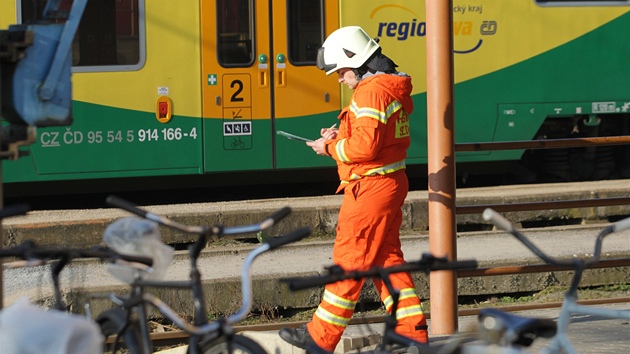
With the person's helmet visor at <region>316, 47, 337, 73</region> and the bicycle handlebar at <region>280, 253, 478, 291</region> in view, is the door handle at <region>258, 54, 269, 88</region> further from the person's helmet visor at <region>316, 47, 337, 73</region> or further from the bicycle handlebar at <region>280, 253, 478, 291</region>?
the bicycle handlebar at <region>280, 253, 478, 291</region>

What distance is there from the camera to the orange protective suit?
505cm

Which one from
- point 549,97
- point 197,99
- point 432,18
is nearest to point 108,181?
point 197,99

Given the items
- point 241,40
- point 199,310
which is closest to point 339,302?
point 199,310

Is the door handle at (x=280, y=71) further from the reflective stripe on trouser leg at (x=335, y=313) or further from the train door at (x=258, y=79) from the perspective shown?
the reflective stripe on trouser leg at (x=335, y=313)

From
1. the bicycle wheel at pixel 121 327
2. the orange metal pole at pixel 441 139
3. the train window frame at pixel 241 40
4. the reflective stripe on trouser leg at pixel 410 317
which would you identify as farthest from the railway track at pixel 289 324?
the train window frame at pixel 241 40

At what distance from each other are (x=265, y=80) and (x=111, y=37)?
1506 millimetres

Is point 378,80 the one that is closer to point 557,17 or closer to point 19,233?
point 19,233

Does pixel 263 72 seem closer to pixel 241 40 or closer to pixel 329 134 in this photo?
pixel 241 40

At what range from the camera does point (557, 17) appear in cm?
1078

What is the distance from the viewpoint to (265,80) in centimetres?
998

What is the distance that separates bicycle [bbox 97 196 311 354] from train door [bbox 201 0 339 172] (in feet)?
21.3

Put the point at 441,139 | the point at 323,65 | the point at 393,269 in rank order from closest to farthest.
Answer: the point at 393,269 → the point at 323,65 → the point at 441,139

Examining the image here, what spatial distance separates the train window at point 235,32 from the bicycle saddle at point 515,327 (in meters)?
7.49

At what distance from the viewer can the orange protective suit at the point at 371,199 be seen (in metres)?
5.05
